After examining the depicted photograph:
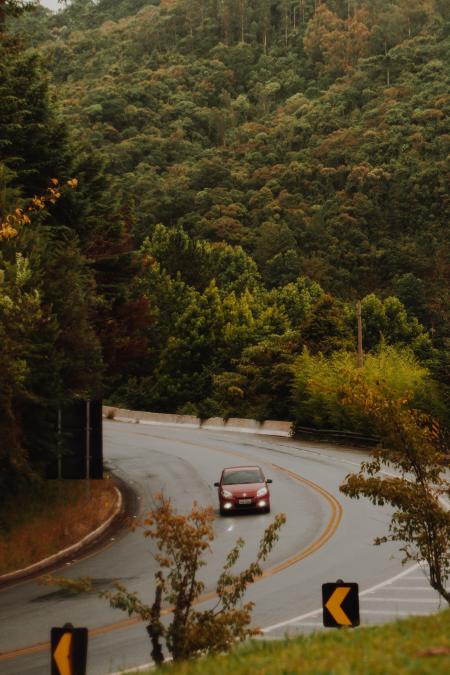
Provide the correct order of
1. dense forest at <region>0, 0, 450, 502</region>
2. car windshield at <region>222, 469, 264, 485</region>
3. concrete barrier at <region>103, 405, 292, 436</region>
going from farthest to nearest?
1. concrete barrier at <region>103, 405, 292, 436</region>
2. car windshield at <region>222, 469, 264, 485</region>
3. dense forest at <region>0, 0, 450, 502</region>

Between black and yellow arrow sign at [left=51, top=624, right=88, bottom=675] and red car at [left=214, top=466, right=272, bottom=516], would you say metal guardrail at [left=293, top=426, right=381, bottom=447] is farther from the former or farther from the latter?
black and yellow arrow sign at [left=51, top=624, right=88, bottom=675]

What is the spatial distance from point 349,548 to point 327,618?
44.1 ft

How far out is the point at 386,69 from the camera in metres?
170

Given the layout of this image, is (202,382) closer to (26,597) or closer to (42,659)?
(26,597)

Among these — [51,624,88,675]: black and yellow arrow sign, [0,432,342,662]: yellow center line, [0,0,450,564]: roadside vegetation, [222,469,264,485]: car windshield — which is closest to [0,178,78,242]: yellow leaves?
[0,0,450,564]: roadside vegetation

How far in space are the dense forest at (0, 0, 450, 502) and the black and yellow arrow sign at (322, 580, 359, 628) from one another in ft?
27.2

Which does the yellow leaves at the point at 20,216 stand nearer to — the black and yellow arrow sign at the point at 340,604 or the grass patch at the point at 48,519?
the black and yellow arrow sign at the point at 340,604

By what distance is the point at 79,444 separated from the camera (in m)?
29.5


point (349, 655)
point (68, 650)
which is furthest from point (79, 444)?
point (349, 655)

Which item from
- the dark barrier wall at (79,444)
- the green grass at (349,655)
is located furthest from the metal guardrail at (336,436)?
the green grass at (349,655)

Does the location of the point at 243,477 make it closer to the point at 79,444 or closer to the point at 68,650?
the point at 79,444

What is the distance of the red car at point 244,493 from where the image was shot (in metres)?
31.3

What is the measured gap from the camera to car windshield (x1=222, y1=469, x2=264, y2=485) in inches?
1266

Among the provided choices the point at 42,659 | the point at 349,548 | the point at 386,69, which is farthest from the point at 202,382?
the point at 386,69
